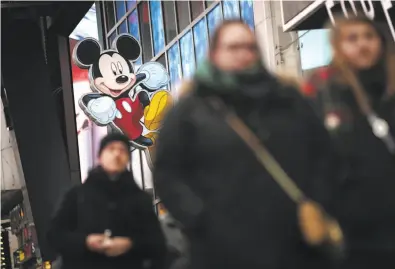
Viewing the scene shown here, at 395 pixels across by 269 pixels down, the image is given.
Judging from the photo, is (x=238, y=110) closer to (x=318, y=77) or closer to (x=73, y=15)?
(x=318, y=77)

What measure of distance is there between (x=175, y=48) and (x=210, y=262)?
66.3 ft

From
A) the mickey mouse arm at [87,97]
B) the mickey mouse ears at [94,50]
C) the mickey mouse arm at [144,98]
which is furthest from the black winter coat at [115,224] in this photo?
the mickey mouse ears at [94,50]

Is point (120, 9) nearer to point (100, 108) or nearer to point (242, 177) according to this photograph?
point (100, 108)

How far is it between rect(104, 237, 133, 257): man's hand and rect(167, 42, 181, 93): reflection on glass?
689 inches

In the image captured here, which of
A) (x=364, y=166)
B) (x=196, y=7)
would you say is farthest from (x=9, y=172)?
(x=364, y=166)

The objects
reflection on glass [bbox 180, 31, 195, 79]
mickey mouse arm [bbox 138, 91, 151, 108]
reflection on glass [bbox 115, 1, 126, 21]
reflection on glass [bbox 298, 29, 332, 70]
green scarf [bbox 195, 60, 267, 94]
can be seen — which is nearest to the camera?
green scarf [bbox 195, 60, 267, 94]

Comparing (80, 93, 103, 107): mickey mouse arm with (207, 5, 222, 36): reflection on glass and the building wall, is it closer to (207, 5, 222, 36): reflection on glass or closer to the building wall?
(207, 5, 222, 36): reflection on glass

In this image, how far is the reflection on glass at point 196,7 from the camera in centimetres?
2102

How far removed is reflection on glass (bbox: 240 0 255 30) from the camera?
17.4 metres

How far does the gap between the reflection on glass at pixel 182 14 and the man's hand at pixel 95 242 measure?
17129 mm

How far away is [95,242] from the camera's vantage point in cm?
526

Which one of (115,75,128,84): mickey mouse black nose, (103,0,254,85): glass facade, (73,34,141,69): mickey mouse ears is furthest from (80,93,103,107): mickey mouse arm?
(103,0,254,85): glass facade

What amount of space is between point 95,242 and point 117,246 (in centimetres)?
15

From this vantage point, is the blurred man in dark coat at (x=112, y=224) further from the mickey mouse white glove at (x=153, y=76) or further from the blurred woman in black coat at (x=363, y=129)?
the mickey mouse white glove at (x=153, y=76)
